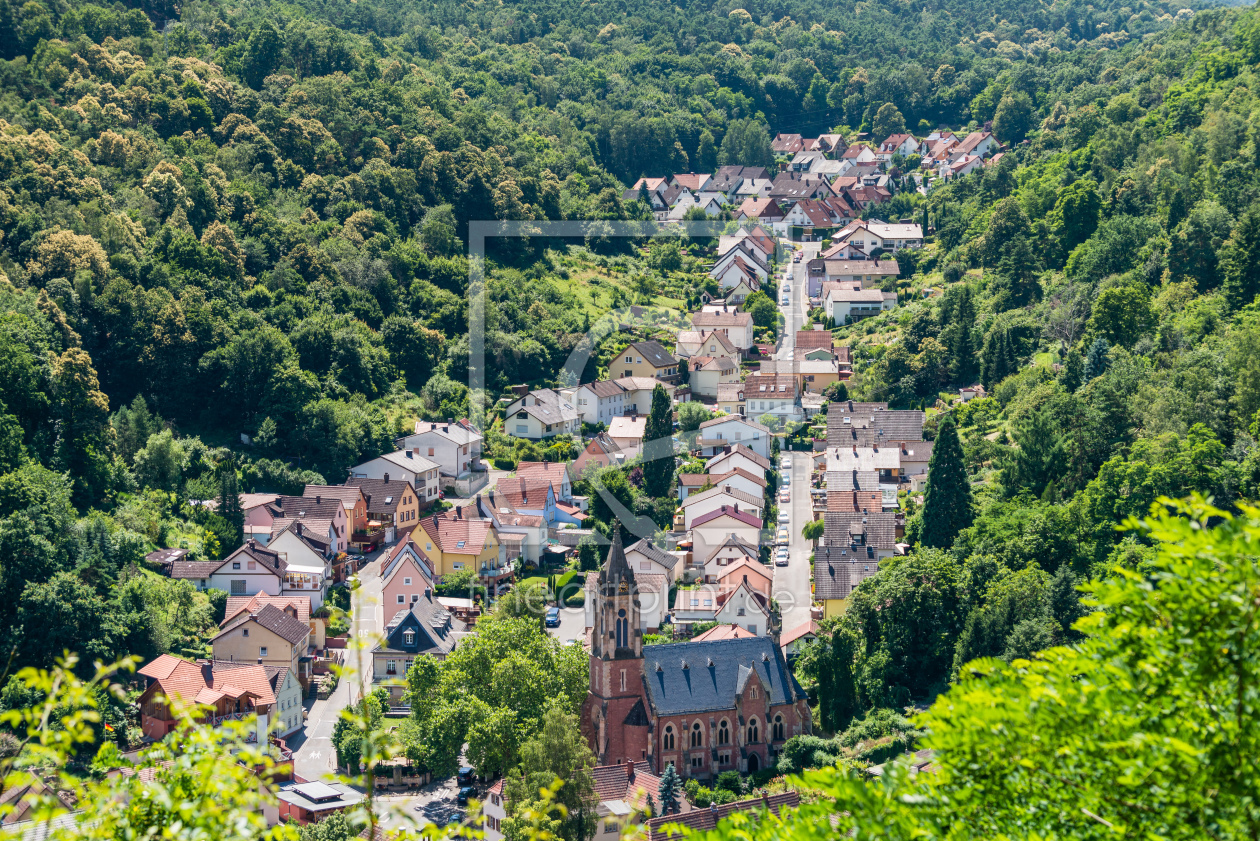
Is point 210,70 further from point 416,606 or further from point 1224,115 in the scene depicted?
point 1224,115

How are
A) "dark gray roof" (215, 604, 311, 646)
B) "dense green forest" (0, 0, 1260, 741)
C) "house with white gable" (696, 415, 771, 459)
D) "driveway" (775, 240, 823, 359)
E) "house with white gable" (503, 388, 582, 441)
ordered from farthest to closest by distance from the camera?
1. "driveway" (775, 240, 823, 359)
2. "house with white gable" (503, 388, 582, 441)
3. "house with white gable" (696, 415, 771, 459)
4. "dark gray roof" (215, 604, 311, 646)
5. "dense green forest" (0, 0, 1260, 741)

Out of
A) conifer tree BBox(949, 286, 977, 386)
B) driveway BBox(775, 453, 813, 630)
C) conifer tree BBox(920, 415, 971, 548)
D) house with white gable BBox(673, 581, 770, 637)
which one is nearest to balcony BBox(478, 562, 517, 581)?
house with white gable BBox(673, 581, 770, 637)

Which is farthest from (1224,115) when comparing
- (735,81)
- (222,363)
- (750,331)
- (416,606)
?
(735,81)

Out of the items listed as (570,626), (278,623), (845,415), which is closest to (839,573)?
(570,626)

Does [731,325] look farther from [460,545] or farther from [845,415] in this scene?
[460,545]

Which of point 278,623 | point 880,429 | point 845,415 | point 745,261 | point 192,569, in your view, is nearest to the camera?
point 278,623

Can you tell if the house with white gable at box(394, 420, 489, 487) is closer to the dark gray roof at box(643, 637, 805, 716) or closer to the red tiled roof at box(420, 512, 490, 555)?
the red tiled roof at box(420, 512, 490, 555)
